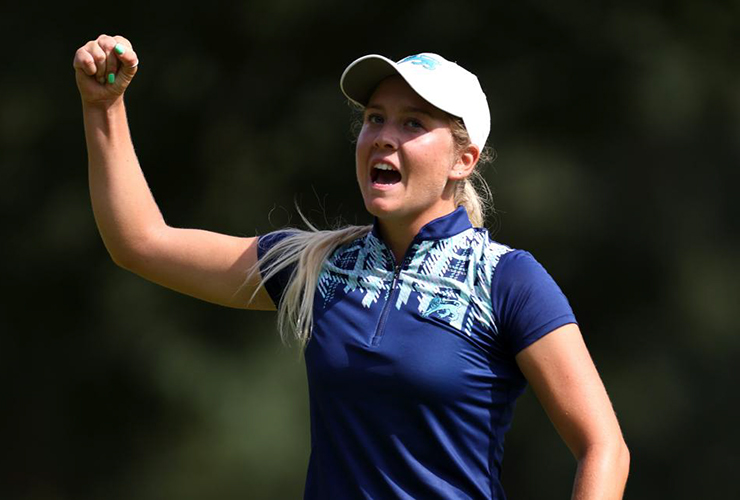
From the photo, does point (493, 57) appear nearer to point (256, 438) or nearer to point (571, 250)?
point (571, 250)

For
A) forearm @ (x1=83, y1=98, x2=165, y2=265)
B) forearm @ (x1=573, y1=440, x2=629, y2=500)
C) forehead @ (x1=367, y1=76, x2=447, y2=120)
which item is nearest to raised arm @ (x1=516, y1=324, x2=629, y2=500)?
forearm @ (x1=573, y1=440, x2=629, y2=500)

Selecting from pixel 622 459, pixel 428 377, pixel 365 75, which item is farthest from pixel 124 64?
pixel 622 459

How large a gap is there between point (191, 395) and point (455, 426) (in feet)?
10.3

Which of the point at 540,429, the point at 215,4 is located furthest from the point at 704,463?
the point at 215,4

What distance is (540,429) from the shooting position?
459 centimetres

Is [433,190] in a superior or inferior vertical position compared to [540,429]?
superior

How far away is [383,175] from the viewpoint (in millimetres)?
2094

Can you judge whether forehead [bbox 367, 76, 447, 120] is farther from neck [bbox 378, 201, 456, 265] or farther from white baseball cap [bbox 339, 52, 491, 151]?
neck [bbox 378, 201, 456, 265]

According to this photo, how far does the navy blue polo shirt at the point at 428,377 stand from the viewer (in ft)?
6.17

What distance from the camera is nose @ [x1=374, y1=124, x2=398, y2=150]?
6.60 ft

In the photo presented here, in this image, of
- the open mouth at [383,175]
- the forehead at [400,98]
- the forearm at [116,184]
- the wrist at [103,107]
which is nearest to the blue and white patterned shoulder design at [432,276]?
the open mouth at [383,175]

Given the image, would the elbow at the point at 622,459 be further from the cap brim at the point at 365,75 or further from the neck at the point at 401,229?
the cap brim at the point at 365,75

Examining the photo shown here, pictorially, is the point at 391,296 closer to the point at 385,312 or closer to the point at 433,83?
the point at 385,312

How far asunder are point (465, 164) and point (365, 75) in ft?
0.79
